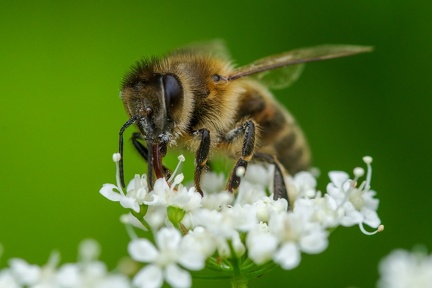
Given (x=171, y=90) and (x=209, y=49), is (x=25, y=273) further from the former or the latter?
(x=209, y=49)

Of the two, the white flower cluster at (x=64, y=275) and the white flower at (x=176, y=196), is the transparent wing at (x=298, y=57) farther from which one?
the white flower cluster at (x=64, y=275)

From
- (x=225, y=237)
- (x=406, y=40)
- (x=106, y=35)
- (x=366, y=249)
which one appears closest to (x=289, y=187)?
(x=225, y=237)

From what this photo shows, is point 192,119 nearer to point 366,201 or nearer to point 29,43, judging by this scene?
point 366,201

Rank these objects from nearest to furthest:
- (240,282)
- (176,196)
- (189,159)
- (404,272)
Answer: (404,272)
(240,282)
(176,196)
(189,159)

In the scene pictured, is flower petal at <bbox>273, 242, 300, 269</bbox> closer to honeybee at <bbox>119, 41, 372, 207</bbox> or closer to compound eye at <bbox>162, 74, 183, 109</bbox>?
honeybee at <bbox>119, 41, 372, 207</bbox>

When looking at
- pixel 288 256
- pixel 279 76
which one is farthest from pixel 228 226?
pixel 279 76

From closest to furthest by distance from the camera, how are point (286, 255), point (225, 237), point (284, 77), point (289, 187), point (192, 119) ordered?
point (286, 255), point (225, 237), point (192, 119), point (289, 187), point (284, 77)

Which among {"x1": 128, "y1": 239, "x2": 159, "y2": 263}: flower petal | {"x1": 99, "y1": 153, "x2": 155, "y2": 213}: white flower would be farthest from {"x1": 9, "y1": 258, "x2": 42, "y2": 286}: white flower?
{"x1": 99, "y1": 153, "x2": 155, "y2": 213}: white flower

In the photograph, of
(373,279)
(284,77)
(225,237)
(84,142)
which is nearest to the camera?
(225,237)
